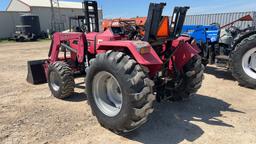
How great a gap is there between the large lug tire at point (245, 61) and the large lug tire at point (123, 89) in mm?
3760

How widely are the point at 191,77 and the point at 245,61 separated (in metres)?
2.51

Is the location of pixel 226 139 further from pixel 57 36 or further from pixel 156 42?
pixel 57 36

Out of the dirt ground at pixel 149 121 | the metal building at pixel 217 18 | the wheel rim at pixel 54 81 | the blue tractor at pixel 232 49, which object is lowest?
the dirt ground at pixel 149 121

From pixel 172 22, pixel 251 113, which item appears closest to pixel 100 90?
pixel 172 22

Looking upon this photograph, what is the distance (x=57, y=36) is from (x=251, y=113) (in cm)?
464

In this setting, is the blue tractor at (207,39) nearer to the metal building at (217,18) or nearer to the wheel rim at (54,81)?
the wheel rim at (54,81)

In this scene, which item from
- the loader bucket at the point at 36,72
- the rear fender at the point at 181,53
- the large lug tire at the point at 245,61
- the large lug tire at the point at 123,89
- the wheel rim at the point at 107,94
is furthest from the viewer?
the loader bucket at the point at 36,72

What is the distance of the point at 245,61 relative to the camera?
6332 mm

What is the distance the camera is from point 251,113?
454 centimetres

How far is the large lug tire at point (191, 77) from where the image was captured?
15.2 ft

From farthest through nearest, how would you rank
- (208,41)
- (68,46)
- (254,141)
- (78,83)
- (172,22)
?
1. (208,41)
2. (78,83)
3. (68,46)
4. (172,22)
5. (254,141)

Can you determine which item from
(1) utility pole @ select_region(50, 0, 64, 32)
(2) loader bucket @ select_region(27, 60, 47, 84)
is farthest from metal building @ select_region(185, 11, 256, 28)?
(1) utility pole @ select_region(50, 0, 64, 32)

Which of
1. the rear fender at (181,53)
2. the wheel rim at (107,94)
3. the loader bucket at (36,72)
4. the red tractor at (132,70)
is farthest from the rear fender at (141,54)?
the loader bucket at (36,72)

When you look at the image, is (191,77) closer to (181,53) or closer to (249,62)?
(181,53)
